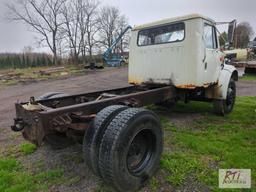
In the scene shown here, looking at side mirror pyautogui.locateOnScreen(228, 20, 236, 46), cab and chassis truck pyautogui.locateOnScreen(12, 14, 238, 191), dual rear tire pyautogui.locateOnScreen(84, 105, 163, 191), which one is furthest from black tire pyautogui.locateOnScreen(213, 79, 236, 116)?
dual rear tire pyautogui.locateOnScreen(84, 105, 163, 191)

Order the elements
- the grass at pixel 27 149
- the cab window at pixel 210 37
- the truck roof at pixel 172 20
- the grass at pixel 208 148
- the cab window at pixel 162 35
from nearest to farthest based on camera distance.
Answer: the grass at pixel 208 148 → the grass at pixel 27 149 → the truck roof at pixel 172 20 → the cab window at pixel 162 35 → the cab window at pixel 210 37

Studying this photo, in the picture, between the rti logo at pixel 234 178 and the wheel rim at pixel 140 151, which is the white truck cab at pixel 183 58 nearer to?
the rti logo at pixel 234 178

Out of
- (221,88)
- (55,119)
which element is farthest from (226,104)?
(55,119)

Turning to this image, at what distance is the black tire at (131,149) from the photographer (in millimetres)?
2537

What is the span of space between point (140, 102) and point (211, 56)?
2.22 meters

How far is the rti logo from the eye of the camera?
2.96 metres

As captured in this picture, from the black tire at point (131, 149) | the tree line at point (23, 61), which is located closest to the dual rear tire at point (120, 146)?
the black tire at point (131, 149)

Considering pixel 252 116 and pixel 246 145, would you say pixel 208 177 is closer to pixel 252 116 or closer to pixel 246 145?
pixel 246 145

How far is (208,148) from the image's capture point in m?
3.97

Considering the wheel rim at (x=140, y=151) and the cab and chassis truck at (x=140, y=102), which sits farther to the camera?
the wheel rim at (x=140, y=151)

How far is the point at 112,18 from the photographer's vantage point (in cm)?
4719

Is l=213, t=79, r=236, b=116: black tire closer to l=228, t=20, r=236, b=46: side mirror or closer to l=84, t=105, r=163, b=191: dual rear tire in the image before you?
l=228, t=20, r=236, b=46: side mirror

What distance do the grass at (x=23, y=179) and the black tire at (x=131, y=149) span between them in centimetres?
93

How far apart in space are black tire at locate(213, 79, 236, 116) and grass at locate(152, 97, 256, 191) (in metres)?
0.15
